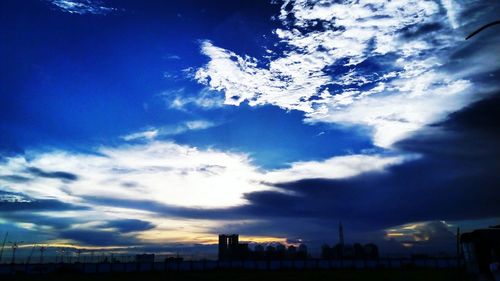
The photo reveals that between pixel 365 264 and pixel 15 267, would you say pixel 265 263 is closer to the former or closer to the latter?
pixel 365 264

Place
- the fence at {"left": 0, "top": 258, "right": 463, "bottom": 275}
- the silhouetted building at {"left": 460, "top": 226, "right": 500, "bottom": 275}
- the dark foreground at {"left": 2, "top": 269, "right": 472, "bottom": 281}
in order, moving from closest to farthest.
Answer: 1. the silhouetted building at {"left": 460, "top": 226, "right": 500, "bottom": 275}
2. the dark foreground at {"left": 2, "top": 269, "right": 472, "bottom": 281}
3. the fence at {"left": 0, "top": 258, "right": 463, "bottom": 275}

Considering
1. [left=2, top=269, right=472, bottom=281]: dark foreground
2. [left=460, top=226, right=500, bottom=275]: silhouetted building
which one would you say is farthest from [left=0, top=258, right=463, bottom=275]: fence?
[left=460, top=226, right=500, bottom=275]: silhouetted building

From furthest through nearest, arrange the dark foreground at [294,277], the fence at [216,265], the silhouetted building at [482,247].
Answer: the fence at [216,265] → the dark foreground at [294,277] → the silhouetted building at [482,247]

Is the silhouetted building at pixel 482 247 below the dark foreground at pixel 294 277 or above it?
above

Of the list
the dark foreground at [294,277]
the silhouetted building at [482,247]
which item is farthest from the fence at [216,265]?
the silhouetted building at [482,247]

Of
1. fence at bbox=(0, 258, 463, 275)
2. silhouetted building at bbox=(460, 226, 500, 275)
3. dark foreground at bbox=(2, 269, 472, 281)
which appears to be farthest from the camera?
fence at bbox=(0, 258, 463, 275)

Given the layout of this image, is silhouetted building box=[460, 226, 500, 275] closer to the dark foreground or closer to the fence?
the dark foreground

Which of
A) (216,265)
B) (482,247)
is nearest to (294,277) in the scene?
(482,247)

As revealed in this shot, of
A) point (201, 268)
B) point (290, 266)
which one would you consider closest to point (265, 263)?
point (290, 266)

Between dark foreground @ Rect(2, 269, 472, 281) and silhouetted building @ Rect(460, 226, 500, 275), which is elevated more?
silhouetted building @ Rect(460, 226, 500, 275)

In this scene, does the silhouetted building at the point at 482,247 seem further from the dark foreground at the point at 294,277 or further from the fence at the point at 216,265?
the fence at the point at 216,265

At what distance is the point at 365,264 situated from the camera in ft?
373

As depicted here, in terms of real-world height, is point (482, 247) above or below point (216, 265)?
above

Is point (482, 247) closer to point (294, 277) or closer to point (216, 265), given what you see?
point (294, 277)
